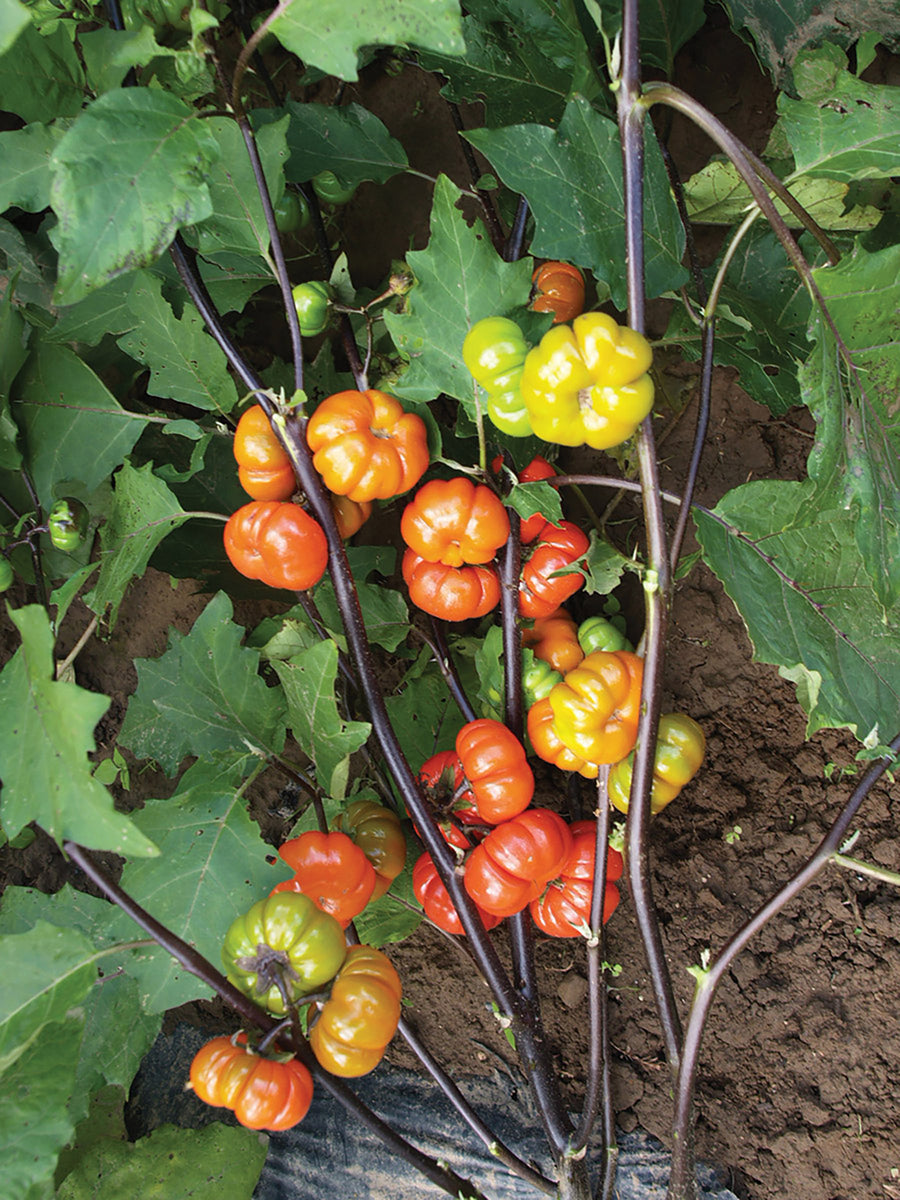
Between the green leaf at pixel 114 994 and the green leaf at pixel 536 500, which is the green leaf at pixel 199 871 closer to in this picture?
the green leaf at pixel 114 994

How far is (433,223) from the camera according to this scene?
1.09m

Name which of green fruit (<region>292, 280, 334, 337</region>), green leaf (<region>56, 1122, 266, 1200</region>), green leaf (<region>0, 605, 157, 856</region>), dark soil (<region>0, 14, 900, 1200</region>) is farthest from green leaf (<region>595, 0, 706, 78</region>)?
green leaf (<region>56, 1122, 266, 1200</region>)

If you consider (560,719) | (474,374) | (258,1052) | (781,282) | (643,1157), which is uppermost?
(474,374)

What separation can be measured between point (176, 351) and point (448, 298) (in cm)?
42

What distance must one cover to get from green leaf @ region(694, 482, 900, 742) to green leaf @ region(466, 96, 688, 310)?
0.34m

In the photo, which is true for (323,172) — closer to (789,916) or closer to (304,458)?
(304,458)

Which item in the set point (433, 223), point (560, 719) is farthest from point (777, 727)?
point (433, 223)

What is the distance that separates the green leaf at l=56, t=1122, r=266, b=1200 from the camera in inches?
58.0

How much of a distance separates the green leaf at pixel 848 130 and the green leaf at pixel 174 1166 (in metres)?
1.77

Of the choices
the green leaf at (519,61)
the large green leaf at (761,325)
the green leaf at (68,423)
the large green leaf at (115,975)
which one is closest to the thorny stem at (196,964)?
the large green leaf at (115,975)

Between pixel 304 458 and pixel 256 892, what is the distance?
59 centimetres

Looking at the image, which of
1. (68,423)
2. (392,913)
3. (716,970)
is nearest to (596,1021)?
(716,970)

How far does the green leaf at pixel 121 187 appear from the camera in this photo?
87cm

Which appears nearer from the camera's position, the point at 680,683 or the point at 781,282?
the point at 781,282
